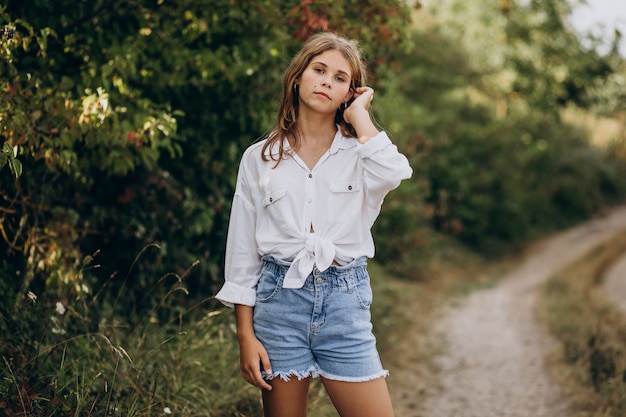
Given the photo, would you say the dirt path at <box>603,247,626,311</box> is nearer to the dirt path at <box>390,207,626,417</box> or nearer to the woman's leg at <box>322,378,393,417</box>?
the dirt path at <box>390,207,626,417</box>

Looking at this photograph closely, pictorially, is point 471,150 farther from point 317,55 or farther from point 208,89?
point 317,55

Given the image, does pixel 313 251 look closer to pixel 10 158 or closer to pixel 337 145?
pixel 337 145

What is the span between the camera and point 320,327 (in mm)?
2359

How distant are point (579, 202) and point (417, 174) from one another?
9404 mm

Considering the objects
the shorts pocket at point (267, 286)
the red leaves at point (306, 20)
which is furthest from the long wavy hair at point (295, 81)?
the red leaves at point (306, 20)

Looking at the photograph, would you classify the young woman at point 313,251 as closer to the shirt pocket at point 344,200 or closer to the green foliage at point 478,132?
the shirt pocket at point 344,200

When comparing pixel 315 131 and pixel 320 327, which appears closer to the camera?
pixel 320 327

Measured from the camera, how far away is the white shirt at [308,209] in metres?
2.36

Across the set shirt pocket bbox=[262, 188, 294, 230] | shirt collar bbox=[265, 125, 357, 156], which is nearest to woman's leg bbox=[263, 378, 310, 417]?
shirt pocket bbox=[262, 188, 294, 230]

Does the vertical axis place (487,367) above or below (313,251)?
below

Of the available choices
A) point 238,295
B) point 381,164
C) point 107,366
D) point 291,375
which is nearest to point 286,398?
point 291,375

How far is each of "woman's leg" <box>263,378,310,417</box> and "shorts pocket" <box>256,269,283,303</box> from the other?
285mm

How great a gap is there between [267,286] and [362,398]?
0.50 m

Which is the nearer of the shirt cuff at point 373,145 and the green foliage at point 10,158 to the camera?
the shirt cuff at point 373,145
